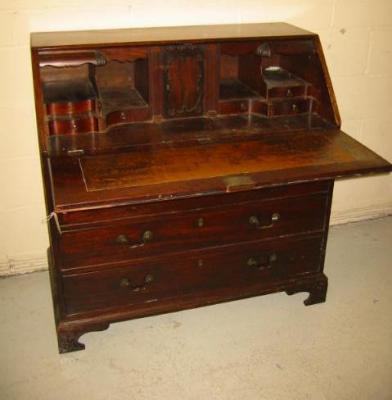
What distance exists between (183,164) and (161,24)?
0.83 metres

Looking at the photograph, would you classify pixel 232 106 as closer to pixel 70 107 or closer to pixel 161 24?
pixel 161 24

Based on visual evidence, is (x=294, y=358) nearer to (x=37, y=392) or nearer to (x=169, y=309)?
(x=169, y=309)

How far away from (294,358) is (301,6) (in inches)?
65.6

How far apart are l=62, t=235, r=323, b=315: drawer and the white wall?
70cm

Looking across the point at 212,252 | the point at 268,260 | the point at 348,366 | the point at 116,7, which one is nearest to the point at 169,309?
the point at 212,252

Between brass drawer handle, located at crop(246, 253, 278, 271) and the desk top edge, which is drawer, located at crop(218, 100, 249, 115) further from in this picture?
brass drawer handle, located at crop(246, 253, 278, 271)

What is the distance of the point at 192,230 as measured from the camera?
6.70 feet

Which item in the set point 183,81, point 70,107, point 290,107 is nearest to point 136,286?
point 70,107

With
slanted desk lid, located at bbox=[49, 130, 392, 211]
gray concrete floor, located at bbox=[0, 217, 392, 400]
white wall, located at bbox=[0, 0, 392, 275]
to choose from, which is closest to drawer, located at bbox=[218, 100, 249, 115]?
slanted desk lid, located at bbox=[49, 130, 392, 211]

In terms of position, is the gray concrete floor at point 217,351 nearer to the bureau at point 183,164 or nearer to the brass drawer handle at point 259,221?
the bureau at point 183,164

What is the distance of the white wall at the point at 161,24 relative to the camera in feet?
7.29

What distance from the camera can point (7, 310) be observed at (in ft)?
7.98

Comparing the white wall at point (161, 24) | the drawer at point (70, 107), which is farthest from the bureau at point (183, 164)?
the white wall at point (161, 24)

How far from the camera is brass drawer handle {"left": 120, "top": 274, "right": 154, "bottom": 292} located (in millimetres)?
2066
